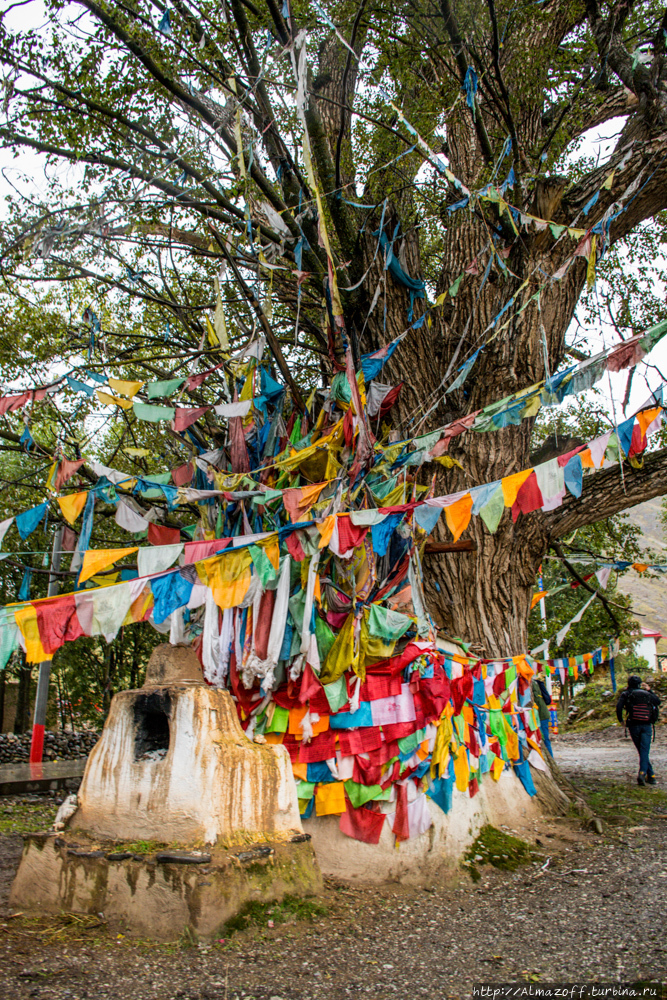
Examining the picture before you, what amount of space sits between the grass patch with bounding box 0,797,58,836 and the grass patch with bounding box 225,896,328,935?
147 inches

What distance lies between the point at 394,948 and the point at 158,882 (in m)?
1.48

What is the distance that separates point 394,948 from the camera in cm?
416

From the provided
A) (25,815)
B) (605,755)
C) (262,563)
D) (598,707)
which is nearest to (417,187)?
(262,563)

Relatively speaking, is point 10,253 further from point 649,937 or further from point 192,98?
point 649,937

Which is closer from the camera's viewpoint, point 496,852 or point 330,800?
point 330,800

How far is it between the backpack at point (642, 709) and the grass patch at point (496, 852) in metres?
4.32

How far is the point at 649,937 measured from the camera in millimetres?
4117

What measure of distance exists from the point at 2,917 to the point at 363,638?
3.14 metres

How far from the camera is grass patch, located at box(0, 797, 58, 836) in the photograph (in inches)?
292

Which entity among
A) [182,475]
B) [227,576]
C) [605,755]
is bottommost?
[605,755]

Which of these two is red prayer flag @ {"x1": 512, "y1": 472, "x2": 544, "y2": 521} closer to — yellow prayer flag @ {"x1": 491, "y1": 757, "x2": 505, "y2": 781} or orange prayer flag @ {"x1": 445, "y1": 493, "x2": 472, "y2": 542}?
orange prayer flag @ {"x1": 445, "y1": 493, "x2": 472, "y2": 542}

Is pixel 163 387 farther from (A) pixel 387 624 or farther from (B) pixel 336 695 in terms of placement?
(B) pixel 336 695

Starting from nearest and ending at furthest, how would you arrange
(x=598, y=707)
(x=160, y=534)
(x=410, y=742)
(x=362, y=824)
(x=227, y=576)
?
(x=227, y=576)
(x=362, y=824)
(x=410, y=742)
(x=160, y=534)
(x=598, y=707)

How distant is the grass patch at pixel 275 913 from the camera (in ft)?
13.1
